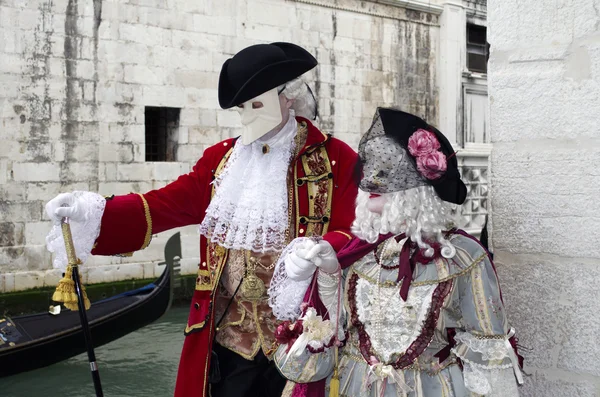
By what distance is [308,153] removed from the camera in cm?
277

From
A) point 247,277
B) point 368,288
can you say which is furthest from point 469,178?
point 368,288

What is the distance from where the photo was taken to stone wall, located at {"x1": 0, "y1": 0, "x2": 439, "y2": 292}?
7.36m

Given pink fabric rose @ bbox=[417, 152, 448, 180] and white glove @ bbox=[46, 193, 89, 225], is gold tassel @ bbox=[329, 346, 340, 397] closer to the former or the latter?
Result: pink fabric rose @ bbox=[417, 152, 448, 180]

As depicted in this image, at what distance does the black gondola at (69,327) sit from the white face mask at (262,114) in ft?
12.4

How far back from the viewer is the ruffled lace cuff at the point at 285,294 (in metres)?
2.35

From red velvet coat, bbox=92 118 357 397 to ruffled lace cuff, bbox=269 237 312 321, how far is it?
0.97 feet

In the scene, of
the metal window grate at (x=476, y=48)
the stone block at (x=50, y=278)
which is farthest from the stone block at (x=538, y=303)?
the metal window grate at (x=476, y=48)

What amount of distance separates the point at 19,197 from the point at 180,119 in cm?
198

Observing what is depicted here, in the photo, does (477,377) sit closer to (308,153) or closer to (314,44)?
(308,153)

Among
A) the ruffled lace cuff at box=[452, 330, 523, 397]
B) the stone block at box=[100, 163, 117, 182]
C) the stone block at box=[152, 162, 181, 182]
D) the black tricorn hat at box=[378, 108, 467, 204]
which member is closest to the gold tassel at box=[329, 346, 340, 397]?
the ruffled lace cuff at box=[452, 330, 523, 397]

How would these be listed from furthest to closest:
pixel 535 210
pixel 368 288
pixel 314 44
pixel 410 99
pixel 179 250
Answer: pixel 410 99
pixel 314 44
pixel 179 250
pixel 535 210
pixel 368 288

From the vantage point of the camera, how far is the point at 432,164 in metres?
1.90

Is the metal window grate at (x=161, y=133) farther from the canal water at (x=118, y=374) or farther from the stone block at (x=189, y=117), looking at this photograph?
the canal water at (x=118, y=374)

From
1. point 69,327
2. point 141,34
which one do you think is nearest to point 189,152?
point 141,34
